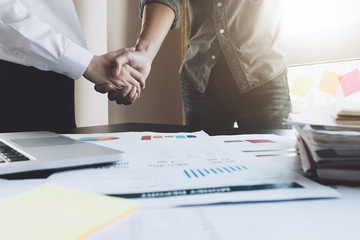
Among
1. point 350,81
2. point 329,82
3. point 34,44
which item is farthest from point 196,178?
point 329,82

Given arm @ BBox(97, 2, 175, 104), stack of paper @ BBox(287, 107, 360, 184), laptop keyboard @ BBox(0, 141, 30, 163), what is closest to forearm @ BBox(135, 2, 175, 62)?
arm @ BBox(97, 2, 175, 104)

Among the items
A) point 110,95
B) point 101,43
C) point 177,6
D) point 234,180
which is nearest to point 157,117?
point 101,43

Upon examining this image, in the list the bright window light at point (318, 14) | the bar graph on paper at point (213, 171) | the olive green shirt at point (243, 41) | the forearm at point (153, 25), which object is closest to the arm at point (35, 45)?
the forearm at point (153, 25)

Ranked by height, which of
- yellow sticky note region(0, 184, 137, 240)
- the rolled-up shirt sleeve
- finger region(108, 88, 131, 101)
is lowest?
yellow sticky note region(0, 184, 137, 240)

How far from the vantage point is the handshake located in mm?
1098

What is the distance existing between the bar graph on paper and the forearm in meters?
0.99

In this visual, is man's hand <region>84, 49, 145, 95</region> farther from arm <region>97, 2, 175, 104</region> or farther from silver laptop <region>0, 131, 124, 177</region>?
silver laptop <region>0, 131, 124, 177</region>

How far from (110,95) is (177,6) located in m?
0.47

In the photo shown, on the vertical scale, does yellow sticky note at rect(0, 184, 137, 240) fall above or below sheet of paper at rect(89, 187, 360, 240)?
above

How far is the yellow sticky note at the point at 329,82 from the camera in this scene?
1.51 metres

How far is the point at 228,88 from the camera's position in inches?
42.4

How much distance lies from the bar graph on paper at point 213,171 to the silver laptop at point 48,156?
4.1 inches

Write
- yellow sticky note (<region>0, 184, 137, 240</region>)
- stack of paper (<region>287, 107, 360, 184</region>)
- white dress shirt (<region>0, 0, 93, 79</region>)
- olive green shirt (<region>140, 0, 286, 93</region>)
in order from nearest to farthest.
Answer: yellow sticky note (<region>0, 184, 137, 240</region>)
stack of paper (<region>287, 107, 360, 184</region>)
white dress shirt (<region>0, 0, 93, 79</region>)
olive green shirt (<region>140, 0, 286, 93</region>)

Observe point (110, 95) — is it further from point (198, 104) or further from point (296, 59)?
point (296, 59)
